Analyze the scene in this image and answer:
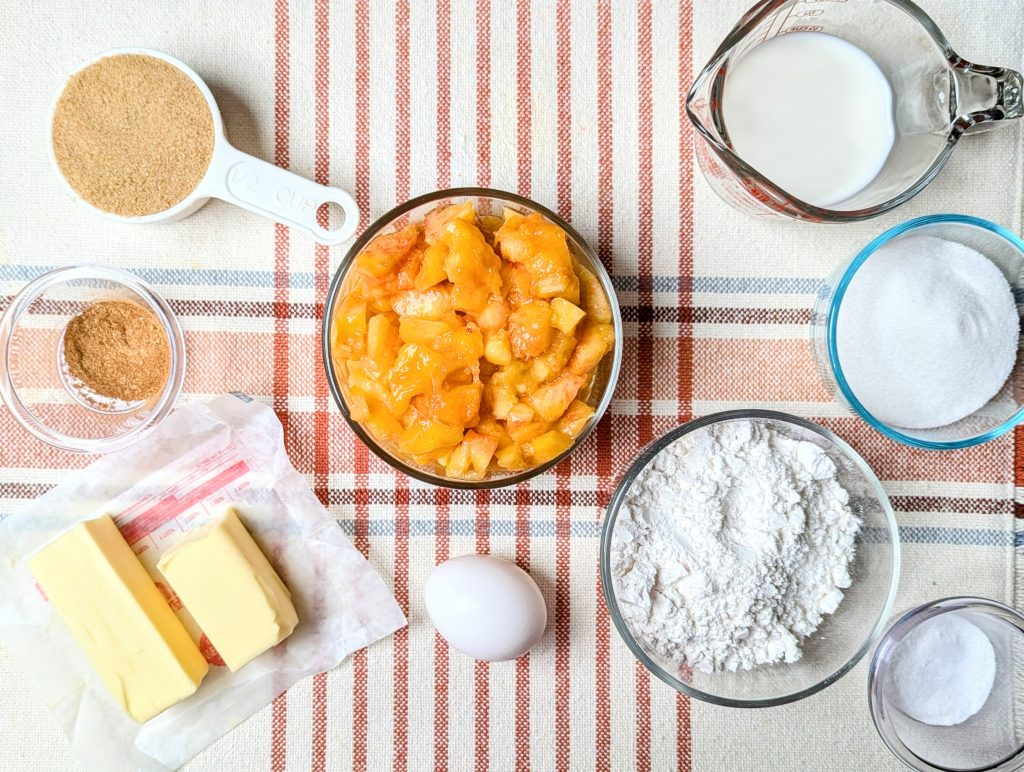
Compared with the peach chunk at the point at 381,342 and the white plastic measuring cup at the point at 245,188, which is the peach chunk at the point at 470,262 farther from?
the white plastic measuring cup at the point at 245,188

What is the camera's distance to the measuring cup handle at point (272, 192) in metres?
1.23

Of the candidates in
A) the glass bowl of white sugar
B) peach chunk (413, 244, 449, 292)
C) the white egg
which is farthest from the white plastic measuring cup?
the glass bowl of white sugar

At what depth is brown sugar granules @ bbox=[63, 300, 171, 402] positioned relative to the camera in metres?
1.30

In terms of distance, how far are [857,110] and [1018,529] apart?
0.75 meters

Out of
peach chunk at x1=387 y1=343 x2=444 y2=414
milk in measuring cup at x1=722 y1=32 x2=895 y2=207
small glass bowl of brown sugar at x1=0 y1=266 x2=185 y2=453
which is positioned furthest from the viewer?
small glass bowl of brown sugar at x1=0 y1=266 x2=185 y2=453

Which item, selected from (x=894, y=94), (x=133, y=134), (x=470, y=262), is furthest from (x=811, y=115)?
(x=133, y=134)

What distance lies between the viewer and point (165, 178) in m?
1.24

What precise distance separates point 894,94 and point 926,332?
0.37m

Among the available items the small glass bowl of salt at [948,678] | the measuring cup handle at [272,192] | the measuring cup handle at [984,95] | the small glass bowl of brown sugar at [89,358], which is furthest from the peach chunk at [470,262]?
the small glass bowl of salt at [948,678]

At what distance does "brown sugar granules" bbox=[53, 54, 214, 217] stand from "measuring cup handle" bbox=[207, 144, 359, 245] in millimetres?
36

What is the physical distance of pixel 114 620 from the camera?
1234mm

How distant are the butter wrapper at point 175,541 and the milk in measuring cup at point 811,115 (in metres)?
0.90

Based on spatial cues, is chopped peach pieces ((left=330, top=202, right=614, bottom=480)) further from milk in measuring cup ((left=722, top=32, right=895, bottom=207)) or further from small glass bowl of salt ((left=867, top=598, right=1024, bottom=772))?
small glass bowl of salt ((left=867, top=598, right=1024, bottom=772))

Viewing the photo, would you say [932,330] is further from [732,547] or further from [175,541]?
[175,541]
